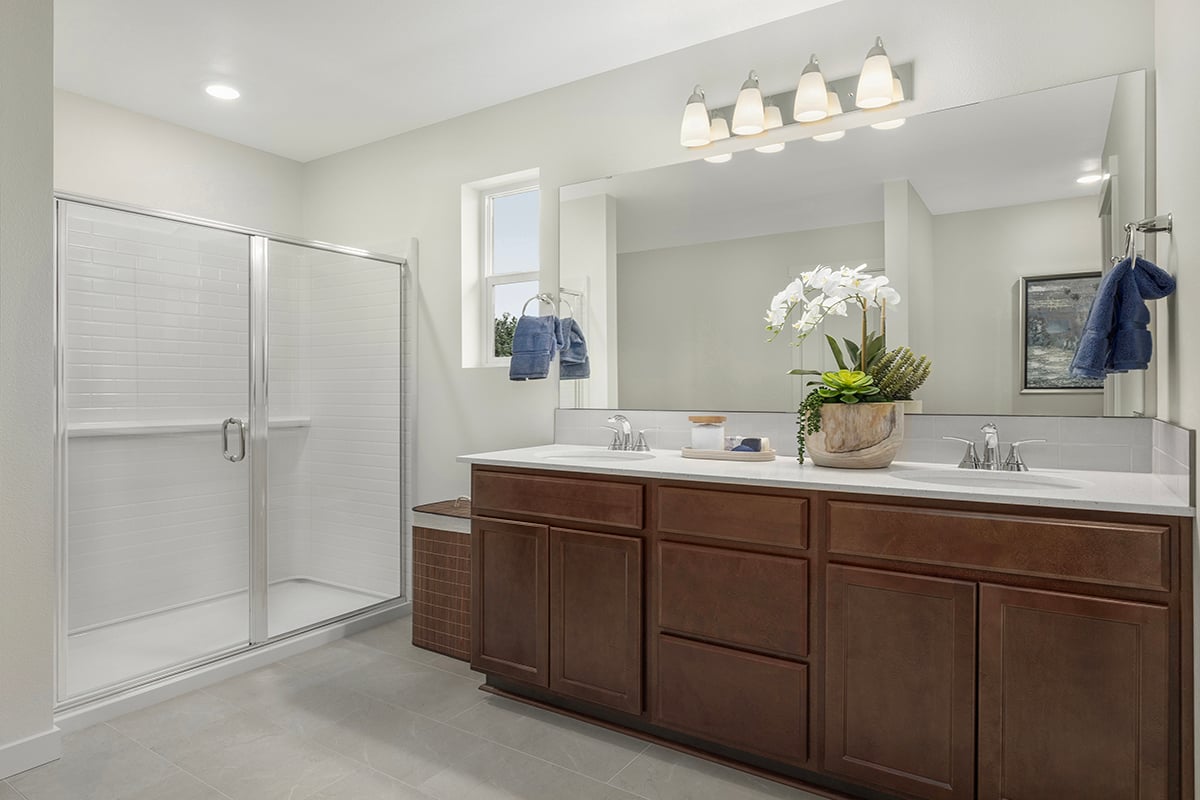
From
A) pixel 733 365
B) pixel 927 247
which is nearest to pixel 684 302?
pixel 733 365

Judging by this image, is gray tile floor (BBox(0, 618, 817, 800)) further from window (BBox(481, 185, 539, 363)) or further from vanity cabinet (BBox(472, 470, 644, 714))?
window (BBox(481, 185, 539, 363))

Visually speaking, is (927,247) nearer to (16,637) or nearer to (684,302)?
(684,302)

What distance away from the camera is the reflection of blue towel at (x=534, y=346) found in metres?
2.96

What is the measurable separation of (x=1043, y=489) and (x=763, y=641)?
85 cm

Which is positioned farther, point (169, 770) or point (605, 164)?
point (605, 164)

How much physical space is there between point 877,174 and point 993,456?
1.05 m

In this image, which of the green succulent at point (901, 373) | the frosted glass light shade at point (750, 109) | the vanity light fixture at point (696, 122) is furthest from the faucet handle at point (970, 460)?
the vanity light fixture at point (696, 122)

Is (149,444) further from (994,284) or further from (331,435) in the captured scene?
(994,284)

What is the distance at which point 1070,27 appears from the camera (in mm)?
2162

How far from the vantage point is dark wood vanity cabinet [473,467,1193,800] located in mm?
1557

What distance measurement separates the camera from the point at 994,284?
223cm

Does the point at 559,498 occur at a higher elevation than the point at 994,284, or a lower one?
lower

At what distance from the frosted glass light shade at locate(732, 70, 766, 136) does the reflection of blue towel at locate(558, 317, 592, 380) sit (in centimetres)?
107

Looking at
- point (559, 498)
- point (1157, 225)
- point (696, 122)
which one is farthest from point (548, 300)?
point (1157, 225)
